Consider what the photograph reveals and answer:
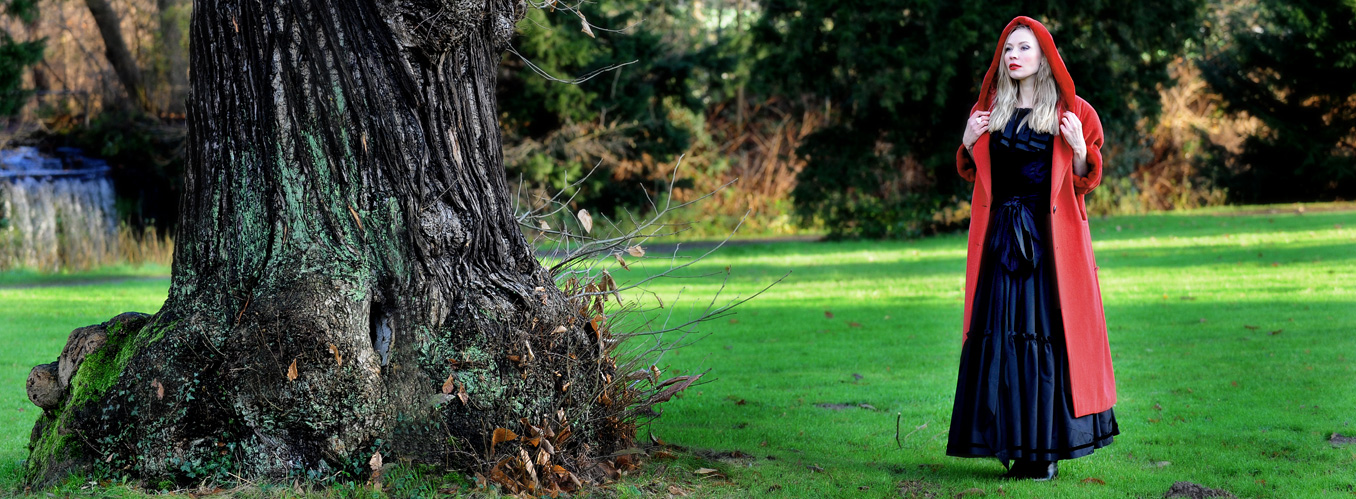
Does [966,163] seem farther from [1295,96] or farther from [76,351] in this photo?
[1295,96]

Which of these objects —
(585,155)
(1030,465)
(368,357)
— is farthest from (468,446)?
(585,155)

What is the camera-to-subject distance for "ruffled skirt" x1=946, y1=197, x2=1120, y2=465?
4.14m

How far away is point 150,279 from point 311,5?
1118cm

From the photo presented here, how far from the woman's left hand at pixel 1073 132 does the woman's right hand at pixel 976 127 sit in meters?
0.31

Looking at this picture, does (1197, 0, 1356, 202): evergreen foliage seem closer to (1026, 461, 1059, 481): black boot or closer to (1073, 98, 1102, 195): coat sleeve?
(1073, 98, 1102, 195): coat sleeve

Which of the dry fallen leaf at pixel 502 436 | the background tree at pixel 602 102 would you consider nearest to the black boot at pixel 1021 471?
the dry fallen leaf at pixel 502 436

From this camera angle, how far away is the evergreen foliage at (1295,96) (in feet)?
65.9

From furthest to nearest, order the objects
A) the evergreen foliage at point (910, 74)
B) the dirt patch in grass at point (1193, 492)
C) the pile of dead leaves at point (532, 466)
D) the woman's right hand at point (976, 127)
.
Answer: the evergreen foliage at point (910, 74)
the woman's right hand at point (976, 127)
the dirt patch in grass at point (1193, 492)
the pile of dead leaves at point (532, 466)

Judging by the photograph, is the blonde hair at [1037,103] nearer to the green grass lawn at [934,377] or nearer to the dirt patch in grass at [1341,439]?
the green grass lawn at [934,377]

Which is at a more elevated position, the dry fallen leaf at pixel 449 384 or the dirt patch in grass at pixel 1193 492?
the dry fallen leaf at pixel 449 384

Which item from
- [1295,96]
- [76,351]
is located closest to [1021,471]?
[76,351]

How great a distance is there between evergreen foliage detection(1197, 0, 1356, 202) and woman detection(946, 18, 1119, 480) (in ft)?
62.5

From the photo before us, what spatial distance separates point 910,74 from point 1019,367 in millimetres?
12456

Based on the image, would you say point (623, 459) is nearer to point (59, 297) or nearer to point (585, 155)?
point (59, 297)
